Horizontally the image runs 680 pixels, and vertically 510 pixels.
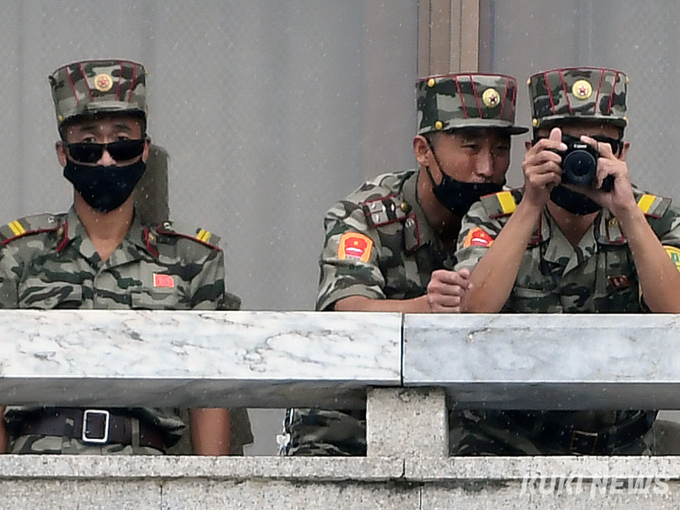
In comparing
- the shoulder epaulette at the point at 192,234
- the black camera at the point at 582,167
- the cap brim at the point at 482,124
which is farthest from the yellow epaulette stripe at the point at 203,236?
the black camera at the point at 582,167

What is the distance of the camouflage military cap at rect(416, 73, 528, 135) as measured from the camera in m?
4.04

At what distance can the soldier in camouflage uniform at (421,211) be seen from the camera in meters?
3.97

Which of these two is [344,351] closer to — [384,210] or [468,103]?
[384,210]

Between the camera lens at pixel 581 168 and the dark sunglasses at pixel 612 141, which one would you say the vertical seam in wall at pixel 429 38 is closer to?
the dark sunglasses at pixel 612 141

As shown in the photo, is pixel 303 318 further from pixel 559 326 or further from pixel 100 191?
pixel 100 191

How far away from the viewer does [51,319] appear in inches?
119

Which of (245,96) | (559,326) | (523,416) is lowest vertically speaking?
(523,416)

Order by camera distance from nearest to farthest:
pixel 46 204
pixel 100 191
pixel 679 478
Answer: pixel 679 478 < pixel 100 191 < pixel 46 204

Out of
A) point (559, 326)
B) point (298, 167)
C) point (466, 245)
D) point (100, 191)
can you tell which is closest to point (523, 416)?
point (466, 245)

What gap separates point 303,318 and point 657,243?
0.96m

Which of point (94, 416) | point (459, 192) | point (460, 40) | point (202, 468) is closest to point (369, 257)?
point (459, 192)

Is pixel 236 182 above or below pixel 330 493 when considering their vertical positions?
above

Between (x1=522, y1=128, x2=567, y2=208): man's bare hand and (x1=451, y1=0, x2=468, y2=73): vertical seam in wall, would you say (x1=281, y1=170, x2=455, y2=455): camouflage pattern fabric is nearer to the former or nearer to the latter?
(x1=522, y1=128, x2=567, y2=208): man's bare hand

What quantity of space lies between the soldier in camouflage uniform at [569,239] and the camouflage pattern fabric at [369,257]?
26 centimetres
